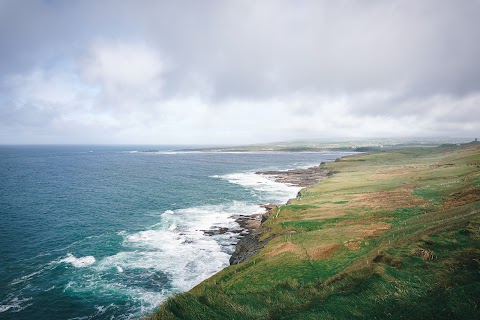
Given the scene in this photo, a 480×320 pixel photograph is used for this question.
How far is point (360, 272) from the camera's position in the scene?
63.5 feet

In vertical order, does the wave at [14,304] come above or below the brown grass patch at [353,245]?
below

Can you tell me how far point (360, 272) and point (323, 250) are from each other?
10.5 m

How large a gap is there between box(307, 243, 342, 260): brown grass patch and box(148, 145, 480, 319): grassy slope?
10 centimetres

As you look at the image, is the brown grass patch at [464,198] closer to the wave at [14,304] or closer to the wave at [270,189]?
the wave at [270,189]

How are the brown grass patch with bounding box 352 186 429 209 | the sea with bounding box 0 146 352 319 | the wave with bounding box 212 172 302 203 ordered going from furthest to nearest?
the wave with bounding box 212 172 302 203
the brown grass patch with bounding box 352 186 429 209
the sea with bounding box 0 146 352 319

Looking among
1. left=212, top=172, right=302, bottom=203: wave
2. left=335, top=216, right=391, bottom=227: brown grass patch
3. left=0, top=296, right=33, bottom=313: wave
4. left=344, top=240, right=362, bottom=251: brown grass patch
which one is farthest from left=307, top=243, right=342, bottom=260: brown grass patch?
left=212, top=172, right=302, bottom=203: wave

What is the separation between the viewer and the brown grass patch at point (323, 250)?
94.1 ft

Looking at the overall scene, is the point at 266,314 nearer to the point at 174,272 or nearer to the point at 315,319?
the point at 315,319

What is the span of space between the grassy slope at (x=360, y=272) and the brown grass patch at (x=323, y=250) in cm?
10

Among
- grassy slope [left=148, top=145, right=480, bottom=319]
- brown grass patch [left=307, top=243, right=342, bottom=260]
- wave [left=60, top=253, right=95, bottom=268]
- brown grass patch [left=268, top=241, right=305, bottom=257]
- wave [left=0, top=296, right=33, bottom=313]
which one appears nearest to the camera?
grassy slope [left=148, top=145, right=480, bottom=319]

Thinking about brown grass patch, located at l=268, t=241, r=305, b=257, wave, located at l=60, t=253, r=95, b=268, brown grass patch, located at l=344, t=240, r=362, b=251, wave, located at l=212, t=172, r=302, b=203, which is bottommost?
wave, located at l=60, t=253, r=95, b=268

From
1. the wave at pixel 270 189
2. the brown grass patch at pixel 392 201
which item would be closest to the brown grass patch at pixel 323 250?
the brown grass patch at pixel 392 201

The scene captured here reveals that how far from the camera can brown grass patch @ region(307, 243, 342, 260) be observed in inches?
1129

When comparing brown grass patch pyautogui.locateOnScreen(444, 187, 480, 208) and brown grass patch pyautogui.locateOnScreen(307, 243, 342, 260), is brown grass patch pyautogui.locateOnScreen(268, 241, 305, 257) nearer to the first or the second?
brown grass patch pyautogui.locateOnScreen(307, 243, 342, 260)
